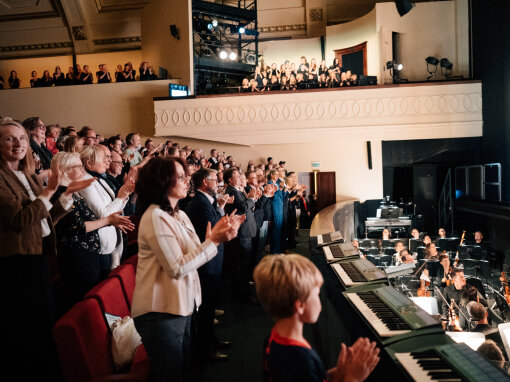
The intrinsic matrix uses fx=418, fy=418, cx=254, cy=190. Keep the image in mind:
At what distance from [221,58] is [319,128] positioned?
11.2ft

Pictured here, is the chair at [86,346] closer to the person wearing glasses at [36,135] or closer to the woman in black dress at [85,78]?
the person wearing glasses at [36,135]

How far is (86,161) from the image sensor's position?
9.52ft

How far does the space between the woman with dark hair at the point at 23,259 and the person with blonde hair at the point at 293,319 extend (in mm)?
1172

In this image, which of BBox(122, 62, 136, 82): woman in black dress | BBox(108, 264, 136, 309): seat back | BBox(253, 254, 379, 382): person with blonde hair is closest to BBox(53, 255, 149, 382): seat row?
BBox(108, 264, 136, 309): seat back

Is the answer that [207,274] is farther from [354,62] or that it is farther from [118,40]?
[118,40]

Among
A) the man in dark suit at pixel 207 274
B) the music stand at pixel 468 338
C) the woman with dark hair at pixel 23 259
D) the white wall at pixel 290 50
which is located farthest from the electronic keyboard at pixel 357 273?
the white wall at pixel 290 50

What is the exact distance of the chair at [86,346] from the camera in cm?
195

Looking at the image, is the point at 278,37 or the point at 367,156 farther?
the point at 278,37

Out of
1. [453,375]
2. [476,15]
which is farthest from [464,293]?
[476,15]

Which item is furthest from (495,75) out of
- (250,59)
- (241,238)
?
(241,238)

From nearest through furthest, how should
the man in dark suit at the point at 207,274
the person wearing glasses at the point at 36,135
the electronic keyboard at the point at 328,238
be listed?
the man in dark suit at the point at 207,274
the person wearing glasses at the point at 36,135
the electronic keyboard at the point at 328,238

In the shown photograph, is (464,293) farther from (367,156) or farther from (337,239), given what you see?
(367,156)

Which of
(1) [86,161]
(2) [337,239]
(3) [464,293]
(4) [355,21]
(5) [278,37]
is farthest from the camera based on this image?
(5) [278,37]

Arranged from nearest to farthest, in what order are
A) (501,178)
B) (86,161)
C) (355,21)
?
1. (86,161)
2. (501,178)
3. (355,21)
